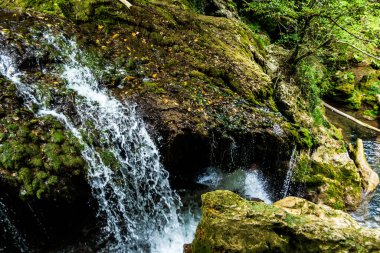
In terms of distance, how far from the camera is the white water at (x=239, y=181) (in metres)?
Result: 6.80

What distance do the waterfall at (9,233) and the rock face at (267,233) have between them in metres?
2.48

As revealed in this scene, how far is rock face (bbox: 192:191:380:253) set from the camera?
407 cm

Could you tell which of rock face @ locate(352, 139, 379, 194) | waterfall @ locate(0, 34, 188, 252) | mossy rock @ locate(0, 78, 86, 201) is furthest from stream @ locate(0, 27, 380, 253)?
rock face @ locate(352, 139, 379, 194)

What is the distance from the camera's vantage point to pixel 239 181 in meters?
7.23

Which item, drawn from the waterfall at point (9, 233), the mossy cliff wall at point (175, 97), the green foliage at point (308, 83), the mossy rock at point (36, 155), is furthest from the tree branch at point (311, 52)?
the waterfall at point (9, 233)

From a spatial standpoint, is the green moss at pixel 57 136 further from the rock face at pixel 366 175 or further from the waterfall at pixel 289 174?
the rock face at pixel 366 175

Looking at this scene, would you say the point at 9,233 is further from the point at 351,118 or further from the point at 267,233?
the point at 351,118

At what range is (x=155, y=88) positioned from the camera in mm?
6234

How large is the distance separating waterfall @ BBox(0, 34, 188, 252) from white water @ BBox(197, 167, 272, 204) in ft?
3.38

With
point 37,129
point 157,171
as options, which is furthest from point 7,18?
point 157,171

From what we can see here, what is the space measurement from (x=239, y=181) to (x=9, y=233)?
4.67 meters

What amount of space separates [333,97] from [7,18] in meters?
14.7

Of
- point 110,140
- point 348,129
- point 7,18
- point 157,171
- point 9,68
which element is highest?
point 7,18

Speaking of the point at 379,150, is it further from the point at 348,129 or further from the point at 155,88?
the point at 155,88
